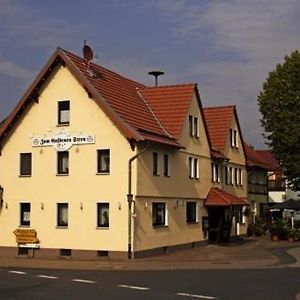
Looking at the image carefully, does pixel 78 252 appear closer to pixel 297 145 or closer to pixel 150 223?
pixel 150 223

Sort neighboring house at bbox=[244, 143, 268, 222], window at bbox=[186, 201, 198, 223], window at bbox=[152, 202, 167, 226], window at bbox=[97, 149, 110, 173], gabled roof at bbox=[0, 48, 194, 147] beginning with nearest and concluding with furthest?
gabled roof at bbox=[0, 48, 194, 147] → window at bbox=[97, 149, 110, 173] → window at bbox=[152, 202, 167, 226] → window at bbox=[186, 201, 198, 223] → neighboring house at bbox=[244, 143, 268, 222]

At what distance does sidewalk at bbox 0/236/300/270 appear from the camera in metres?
25.5

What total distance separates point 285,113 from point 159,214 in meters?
17.5

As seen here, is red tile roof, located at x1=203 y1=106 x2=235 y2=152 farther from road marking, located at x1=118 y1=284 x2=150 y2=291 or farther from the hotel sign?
road marking, located at x1=118 y1=284 x2=150 y2=291

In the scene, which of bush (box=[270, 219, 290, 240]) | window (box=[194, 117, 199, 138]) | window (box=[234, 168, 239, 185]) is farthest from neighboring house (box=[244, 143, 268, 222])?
window (box=[194, 117, 199, 138])

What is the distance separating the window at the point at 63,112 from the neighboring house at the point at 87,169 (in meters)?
0.05

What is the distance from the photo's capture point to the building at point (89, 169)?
29.3 m

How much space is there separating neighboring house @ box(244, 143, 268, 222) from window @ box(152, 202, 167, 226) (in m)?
18.0

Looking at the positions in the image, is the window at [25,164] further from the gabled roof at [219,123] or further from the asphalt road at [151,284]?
the gabled roof at [219,123]

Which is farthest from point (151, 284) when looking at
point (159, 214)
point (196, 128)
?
point (196, 128)

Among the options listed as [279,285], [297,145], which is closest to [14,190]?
[279,285]

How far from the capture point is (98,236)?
2934 cm

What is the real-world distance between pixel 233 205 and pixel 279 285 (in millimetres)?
19074

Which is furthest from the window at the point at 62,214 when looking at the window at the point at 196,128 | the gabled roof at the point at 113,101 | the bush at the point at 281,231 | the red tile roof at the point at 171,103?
the bush at the point at 281,231
